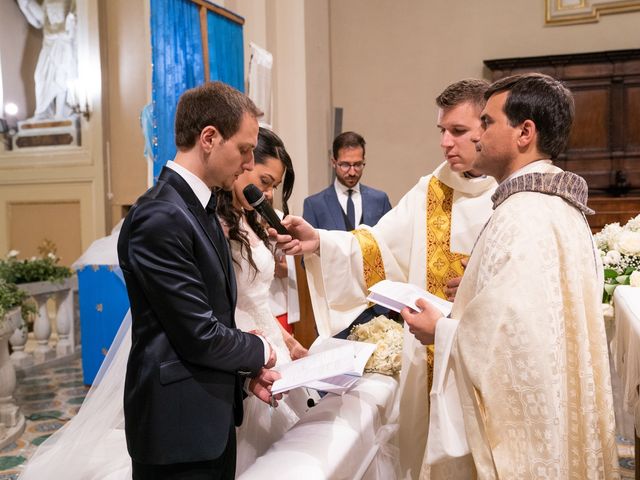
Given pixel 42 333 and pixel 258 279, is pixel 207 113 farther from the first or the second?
pixel 42 333

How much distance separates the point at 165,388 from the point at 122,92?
6608mm

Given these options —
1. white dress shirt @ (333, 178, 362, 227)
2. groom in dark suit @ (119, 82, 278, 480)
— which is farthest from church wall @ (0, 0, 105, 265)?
groom in dark suit @ (119, 82, 278, 480)

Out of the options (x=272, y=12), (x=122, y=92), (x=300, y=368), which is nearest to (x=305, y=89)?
(x=272, y=12)

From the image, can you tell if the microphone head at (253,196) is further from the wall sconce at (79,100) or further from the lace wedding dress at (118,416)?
the wall sconce at (79,100)

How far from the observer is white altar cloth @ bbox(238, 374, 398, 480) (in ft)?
5.67

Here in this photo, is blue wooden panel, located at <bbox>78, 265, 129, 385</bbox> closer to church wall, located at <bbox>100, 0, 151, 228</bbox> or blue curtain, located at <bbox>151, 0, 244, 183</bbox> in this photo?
blue curtain, located at <bbox>151, 0, 244, 183</bbox>

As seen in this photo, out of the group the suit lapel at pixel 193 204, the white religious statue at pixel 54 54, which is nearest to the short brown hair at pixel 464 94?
the suit lapel at pixel 193 204

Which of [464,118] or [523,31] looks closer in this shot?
[464,118]

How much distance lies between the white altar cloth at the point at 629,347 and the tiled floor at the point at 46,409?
1.11 meters

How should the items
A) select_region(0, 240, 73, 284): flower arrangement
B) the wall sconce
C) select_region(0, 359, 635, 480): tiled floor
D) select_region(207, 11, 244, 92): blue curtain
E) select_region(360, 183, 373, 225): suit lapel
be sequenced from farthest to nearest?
1. the wall sconce
2. select_region(0, 240, 73, 284): flower arrangement
3. select_region(360, 183, 373, 225): suit lapel
4. select_region(207, 11, 244, 92): blue curtain
5. select_region(0, 359, 635, 480): tiled floor

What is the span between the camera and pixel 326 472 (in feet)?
5.73

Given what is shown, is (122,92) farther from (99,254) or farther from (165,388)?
(165,388)

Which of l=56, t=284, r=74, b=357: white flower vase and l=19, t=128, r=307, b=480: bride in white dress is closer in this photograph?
l=19, t=128, r=307, b=480: bride in white dress

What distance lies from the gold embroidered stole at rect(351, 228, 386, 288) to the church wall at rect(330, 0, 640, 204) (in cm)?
579
